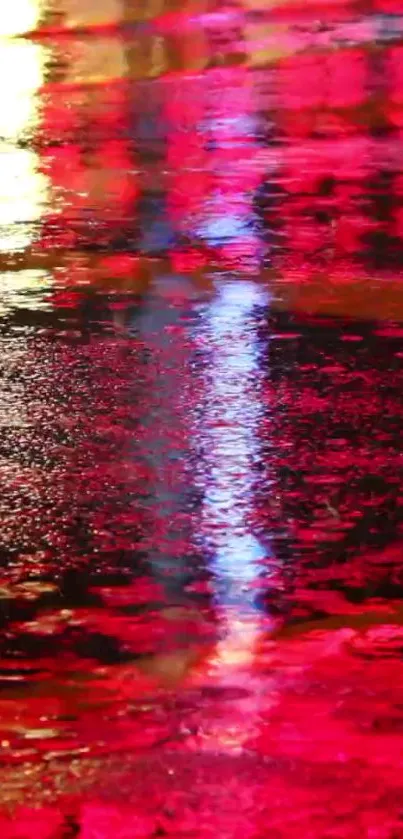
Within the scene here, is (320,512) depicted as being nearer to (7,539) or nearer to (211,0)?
(7,539)

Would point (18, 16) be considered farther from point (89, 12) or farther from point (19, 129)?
point (19, 129)

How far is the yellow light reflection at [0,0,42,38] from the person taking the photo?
23.5 feet

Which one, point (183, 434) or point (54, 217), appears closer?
point (183, 434)

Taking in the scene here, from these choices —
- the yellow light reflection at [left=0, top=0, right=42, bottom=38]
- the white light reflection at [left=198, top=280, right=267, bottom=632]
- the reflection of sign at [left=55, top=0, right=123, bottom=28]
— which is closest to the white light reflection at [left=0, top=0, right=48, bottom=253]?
the yellow light reflection at [left=0, top=0, right=42, bottom=38]

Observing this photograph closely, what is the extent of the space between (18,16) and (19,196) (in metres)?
4.07

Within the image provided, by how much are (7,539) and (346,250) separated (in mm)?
1625

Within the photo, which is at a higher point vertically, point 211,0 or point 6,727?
point 211,0

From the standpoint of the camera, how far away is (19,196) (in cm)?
391

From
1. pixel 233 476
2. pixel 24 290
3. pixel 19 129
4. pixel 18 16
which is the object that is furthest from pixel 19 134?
pixel 18 16

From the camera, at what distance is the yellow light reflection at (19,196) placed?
3.50 m

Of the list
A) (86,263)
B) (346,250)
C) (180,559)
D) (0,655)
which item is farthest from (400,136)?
(0,655)

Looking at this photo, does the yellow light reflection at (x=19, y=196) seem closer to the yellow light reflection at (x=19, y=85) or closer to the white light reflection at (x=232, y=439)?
the yellow light reflection at (x=19, y=85)

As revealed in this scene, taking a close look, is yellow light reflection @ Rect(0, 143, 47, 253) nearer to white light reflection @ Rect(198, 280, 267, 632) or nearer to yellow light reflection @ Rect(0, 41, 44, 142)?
→ yellow light reflection @ Rect(0, 41, 44, 142)

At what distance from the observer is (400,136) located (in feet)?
15.1
